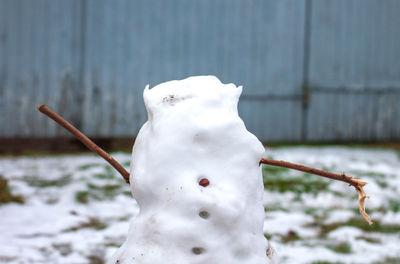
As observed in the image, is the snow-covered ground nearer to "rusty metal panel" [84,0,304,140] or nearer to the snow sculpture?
"rusty metal panel" [84,0,304,140]

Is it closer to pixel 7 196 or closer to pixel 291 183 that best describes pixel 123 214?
pixel 7 196

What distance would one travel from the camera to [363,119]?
7934 mm

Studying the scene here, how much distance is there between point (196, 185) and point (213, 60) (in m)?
5.68

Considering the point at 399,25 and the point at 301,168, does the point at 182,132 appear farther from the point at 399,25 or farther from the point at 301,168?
the point at 399,25

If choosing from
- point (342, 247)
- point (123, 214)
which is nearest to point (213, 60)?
point (123, 214)

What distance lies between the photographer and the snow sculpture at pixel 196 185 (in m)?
1.62

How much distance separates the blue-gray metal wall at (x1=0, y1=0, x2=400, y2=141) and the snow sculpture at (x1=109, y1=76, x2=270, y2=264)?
5.12m

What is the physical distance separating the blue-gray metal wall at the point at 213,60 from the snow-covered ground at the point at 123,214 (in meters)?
0.89

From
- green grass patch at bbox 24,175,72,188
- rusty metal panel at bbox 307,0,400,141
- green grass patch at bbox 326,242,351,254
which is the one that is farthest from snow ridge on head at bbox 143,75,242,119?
rusty metal panel at bbox 307,0,400,141

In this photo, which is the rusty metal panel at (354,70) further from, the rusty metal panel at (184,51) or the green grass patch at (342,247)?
the green grass patch at (342,247)

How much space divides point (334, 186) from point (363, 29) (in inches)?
139

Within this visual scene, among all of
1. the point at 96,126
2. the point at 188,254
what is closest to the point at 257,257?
the point at 188,254

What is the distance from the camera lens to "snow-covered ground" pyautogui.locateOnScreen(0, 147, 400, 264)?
3.28 meters

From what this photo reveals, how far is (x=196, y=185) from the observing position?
5.41 feet
